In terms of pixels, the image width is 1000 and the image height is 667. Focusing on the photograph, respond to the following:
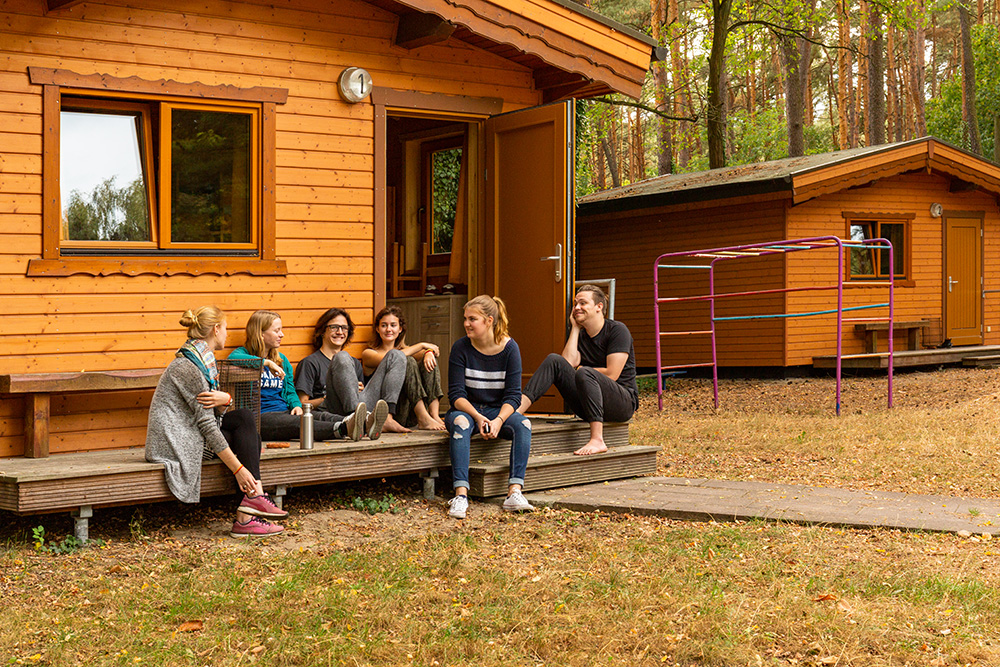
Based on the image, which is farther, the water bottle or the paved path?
the water bottle

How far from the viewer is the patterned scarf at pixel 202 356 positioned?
17.8ft

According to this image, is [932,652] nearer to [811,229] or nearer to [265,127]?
[265,127]

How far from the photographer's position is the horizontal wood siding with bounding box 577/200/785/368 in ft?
50.8

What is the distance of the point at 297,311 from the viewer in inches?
283

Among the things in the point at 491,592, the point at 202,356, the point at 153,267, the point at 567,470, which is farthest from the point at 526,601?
the point at 153,267

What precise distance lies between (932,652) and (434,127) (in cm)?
717

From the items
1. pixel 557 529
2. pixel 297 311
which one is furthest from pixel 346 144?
pixel 557 529

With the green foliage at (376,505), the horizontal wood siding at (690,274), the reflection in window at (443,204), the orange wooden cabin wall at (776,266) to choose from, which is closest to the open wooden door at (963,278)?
the orange wooden cabin wall at (776,266)

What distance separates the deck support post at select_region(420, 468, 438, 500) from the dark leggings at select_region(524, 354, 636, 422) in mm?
802

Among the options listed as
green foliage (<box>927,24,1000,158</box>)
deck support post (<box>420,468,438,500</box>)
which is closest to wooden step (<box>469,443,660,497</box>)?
deck support post (<box>420,468,438,500</box>)

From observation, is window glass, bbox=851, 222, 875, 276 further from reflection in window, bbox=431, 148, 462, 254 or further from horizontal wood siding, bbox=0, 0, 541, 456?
horizontal wood siding, bbox=0, 0, 541, 456

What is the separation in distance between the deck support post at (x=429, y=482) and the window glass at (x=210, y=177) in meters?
2.01

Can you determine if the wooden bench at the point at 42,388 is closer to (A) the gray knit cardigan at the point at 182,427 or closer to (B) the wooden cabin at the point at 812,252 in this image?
(A) the gray knit cardigan at the point at 182,427

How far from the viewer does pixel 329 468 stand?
20.0ft
